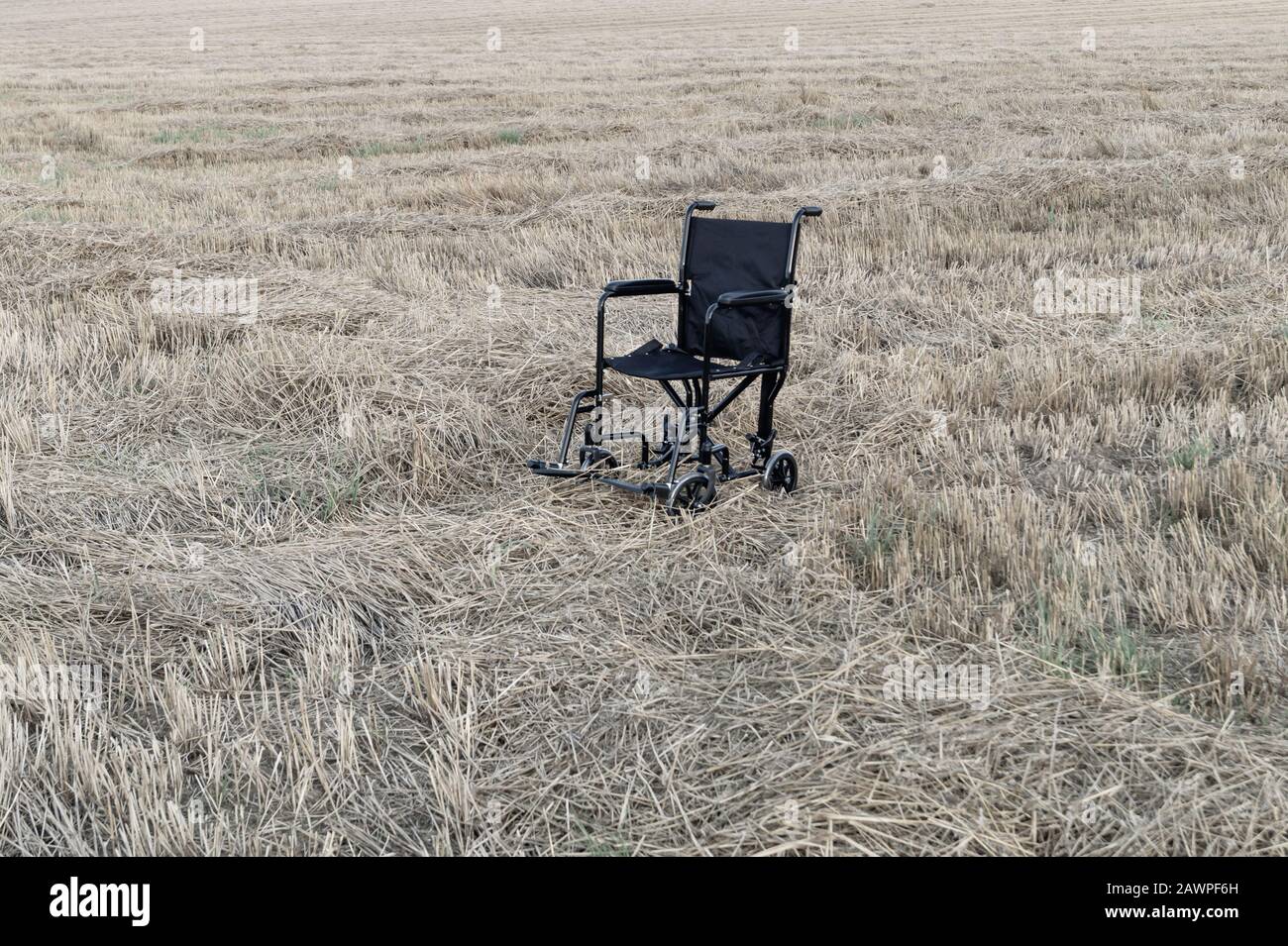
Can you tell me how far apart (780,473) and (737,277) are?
2.55 ft

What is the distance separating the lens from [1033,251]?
859cm

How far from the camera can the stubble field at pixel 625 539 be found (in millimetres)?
2629

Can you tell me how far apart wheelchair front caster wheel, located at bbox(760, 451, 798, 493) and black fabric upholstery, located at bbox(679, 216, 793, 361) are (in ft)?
1.26

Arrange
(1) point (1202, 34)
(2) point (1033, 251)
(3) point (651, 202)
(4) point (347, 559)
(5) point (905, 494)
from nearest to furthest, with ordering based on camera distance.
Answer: (4) point (347, 559) < (5) point (905, 494) < (2) point (1033, 251) < (3) point (651, 202) < (1) point (1202, 34)

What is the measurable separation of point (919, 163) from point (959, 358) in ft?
21.3

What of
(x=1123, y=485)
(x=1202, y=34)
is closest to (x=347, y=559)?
(x=1123, y=485)

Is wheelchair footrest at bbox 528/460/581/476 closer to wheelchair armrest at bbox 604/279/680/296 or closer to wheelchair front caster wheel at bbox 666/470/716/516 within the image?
wheelchair front caster wheel at bbox 666/470/716/516

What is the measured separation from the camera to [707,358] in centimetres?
412

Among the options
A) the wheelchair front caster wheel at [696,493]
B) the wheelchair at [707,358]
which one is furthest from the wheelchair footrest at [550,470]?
the wheelchair front caster wheel at [696,493]

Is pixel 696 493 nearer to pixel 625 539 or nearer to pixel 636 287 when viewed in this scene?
pixel 625 539

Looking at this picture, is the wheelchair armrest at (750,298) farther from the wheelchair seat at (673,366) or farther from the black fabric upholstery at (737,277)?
the wheelchair seat at (673,366)

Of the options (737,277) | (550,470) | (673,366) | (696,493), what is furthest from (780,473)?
(550,470)

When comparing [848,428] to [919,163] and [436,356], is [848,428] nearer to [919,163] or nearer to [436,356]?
[436,356]

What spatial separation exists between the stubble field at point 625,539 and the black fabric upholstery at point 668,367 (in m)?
0.50
